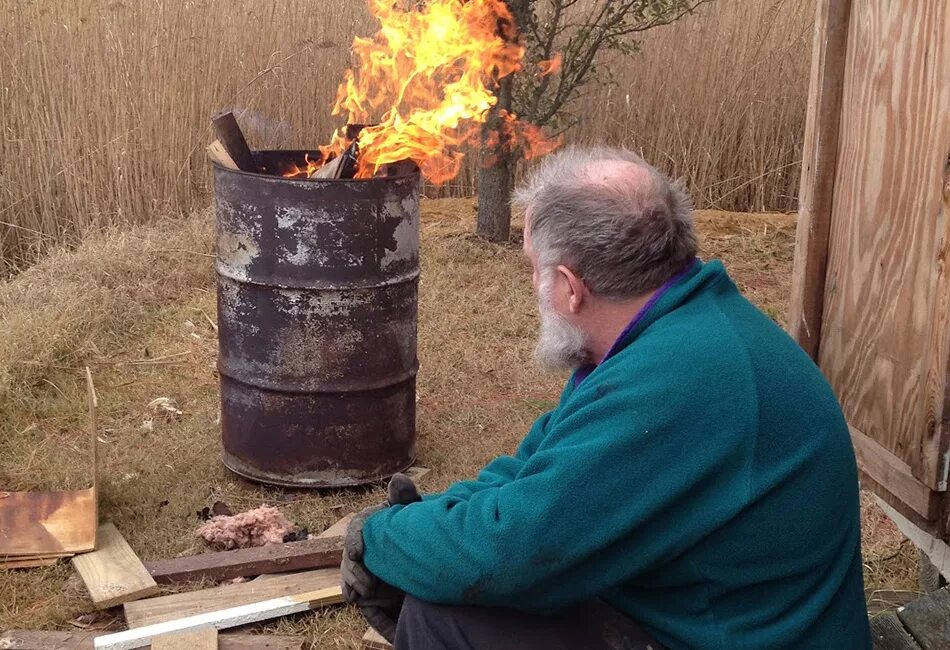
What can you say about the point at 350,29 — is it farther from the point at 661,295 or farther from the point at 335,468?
the point at 661,295

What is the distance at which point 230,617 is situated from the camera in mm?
3467

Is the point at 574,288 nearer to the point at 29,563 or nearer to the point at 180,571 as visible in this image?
the point at 180,571

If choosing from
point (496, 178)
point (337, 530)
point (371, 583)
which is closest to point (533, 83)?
point (496, 178)

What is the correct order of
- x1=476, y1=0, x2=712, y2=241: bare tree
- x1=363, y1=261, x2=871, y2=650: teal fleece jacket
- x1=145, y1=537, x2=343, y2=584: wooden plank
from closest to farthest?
x1=363, y1=261, x2=871, y2=650: teal fleece jacket → x1=145, y1=537, x2=343, y2=584: wooden plank → x1=476, y1=0, x2=712, y2=241: bare tree

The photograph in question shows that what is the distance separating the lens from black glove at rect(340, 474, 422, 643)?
8.15 feet

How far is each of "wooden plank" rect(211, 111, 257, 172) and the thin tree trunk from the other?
10.8ft

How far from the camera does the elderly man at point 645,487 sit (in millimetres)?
1990

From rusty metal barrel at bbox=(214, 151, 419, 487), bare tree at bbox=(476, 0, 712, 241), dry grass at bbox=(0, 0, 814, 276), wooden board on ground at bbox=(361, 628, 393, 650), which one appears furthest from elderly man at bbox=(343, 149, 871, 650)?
dry grass at bbox=(0, 0, 814, 276)

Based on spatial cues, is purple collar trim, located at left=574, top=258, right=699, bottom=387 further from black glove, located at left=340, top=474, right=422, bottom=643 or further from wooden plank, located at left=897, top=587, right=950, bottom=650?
wooden plank, located at left=897, top=587, right=950, bottom=650

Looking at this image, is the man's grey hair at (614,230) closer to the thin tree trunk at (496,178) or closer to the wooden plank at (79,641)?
the wooden plank at (79,641)

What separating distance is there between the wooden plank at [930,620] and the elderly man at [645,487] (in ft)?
0.67

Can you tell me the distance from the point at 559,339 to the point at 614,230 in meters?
0.29

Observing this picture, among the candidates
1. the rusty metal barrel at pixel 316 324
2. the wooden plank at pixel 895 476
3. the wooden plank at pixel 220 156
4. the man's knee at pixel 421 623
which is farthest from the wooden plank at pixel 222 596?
the wooden plank at pixel 895 476

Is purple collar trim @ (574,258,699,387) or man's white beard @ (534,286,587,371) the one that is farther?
man's white beard @ (534,286,587,371)
